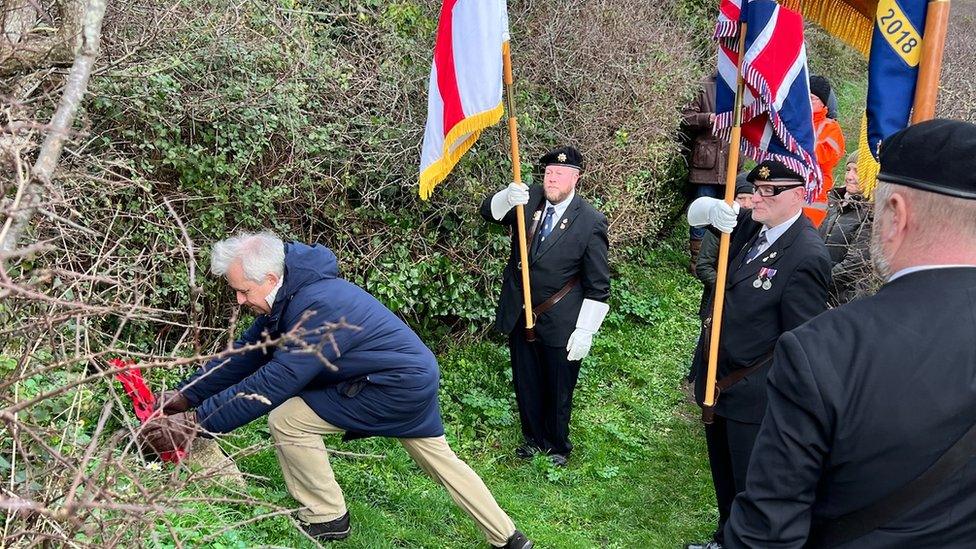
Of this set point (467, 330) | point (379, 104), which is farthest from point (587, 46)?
point (467, 330)

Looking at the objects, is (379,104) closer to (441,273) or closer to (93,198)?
(441,273)

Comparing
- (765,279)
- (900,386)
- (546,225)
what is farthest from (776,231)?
(900,386)

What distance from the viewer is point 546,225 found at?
5.33 meters

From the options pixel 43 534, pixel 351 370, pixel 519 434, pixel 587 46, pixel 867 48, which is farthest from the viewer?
pixel 587 46

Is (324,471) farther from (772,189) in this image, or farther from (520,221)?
(772,189)

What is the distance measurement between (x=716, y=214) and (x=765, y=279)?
66 centimetres

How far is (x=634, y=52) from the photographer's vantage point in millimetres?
8367

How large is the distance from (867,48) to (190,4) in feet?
13.3

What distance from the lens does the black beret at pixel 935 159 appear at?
72.0 inches

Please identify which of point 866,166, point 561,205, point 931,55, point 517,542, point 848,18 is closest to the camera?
point 931,55

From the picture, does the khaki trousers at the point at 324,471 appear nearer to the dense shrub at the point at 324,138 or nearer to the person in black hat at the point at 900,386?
the dense shrub at the point at 324,138

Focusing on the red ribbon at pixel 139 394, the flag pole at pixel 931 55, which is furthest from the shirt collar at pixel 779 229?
the red ribbon at pixel 139 394

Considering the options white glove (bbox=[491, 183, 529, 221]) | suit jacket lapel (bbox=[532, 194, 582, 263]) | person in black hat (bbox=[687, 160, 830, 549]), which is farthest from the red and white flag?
person in black hat (bbox=[687, 160, 830, 549])

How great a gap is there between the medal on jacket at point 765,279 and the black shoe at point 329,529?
247 centimetres
